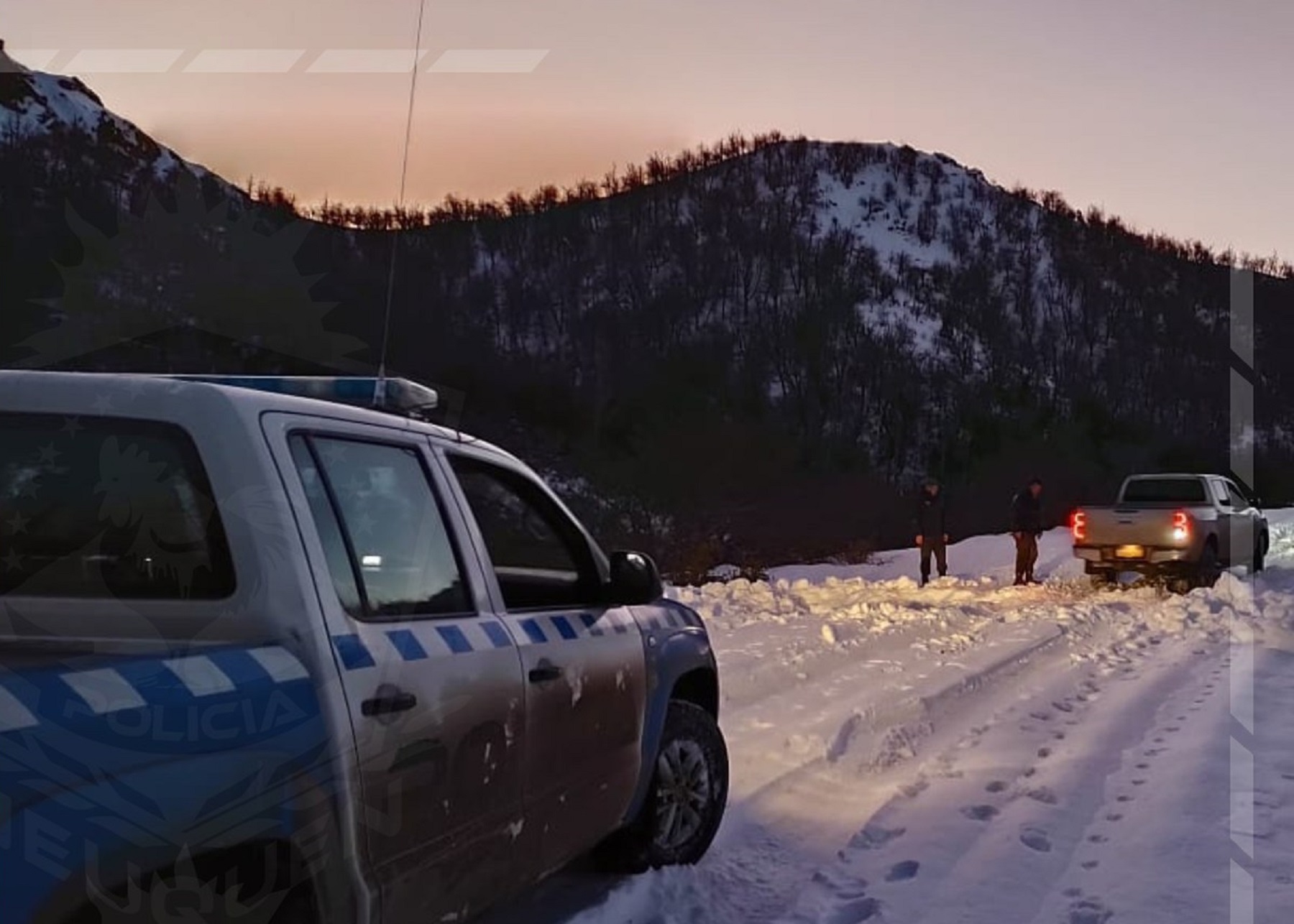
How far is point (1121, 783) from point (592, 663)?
3371 mm

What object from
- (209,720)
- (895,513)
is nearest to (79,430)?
(209,720)

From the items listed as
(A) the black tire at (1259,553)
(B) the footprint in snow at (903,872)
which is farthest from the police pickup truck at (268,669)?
(A) the black tire at (1259,553)

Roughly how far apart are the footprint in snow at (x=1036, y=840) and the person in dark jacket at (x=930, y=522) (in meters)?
13.8

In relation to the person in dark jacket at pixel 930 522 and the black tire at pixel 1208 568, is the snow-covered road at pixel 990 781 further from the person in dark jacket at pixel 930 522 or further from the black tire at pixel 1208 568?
the person in dark jacket at pixel 930 522

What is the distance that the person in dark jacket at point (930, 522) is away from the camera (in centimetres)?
1906

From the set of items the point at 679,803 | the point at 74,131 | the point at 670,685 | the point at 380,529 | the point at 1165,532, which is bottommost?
the point at 679,803

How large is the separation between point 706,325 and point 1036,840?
123588 millimetres

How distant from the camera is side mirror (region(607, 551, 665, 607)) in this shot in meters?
4.31

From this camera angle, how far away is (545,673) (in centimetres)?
373

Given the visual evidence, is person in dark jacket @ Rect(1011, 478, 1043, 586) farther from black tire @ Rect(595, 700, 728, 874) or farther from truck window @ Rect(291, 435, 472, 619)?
truck window @ Rect(291, 435, 472, 619)

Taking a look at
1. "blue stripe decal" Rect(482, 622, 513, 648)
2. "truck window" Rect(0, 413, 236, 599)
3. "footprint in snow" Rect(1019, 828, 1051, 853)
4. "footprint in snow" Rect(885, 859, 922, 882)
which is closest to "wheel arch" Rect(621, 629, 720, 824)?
"footprint in snow" Rect(885, 859, 922, 882)

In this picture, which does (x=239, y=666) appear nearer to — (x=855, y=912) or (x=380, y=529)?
(x=380, y=529)

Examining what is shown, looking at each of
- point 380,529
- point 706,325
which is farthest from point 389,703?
point 706,325

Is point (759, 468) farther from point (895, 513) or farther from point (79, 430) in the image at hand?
point (79, 430)
